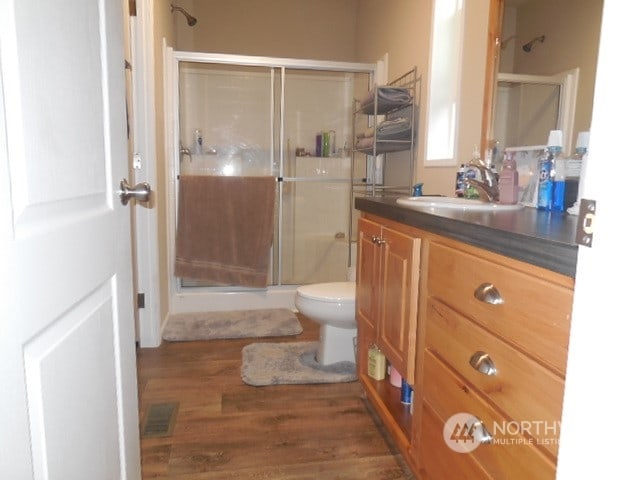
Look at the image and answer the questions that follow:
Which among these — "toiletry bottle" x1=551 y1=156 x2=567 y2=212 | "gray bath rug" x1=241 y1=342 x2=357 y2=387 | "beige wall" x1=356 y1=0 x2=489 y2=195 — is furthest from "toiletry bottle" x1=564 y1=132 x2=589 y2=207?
"gray bath rug" x1=241 y1=342 x2=357 y2=387

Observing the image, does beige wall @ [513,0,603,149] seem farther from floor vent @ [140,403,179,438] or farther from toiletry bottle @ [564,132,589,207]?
floor vent @ [140,403,179,438]

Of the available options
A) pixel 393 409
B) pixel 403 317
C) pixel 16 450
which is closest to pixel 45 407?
pixel 16 450

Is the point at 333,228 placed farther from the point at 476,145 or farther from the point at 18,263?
the point at 18,263

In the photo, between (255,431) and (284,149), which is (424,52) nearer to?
(284,149)

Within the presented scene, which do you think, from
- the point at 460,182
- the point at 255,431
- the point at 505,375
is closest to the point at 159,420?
the point at 255,431

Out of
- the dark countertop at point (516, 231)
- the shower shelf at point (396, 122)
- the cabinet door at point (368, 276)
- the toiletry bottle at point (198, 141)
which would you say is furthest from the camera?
the toiletry bottle at point (198, 141)

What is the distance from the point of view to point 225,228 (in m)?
3.01

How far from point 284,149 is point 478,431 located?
9.37 feet

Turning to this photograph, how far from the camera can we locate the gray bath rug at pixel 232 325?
8.63ft

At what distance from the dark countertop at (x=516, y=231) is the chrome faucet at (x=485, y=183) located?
0.18 metres

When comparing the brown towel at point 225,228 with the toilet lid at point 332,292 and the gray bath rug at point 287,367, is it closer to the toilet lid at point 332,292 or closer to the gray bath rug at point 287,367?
the gray bath rug at point 287,367

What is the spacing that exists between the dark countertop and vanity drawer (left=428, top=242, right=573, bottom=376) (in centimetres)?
3

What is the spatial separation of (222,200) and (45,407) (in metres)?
2.44

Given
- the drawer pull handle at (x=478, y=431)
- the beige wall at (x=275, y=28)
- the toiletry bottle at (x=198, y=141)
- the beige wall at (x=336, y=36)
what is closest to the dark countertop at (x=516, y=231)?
the drawer pull handle at (x=478, y=431)
